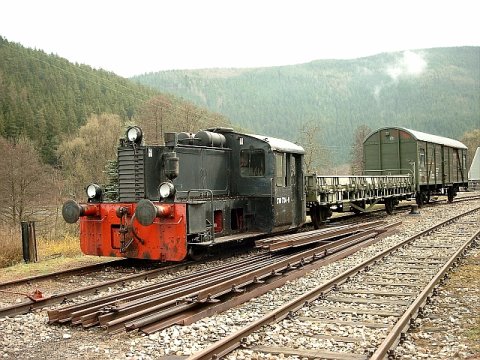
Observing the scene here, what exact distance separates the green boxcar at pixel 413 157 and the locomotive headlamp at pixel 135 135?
56.2ft

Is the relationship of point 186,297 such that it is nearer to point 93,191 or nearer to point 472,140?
point 93,191

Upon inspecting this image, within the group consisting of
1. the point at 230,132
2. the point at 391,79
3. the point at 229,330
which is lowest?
the point at 229,330

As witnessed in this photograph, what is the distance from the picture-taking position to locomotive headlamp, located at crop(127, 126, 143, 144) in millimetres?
10492

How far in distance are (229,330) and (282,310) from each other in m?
0.84

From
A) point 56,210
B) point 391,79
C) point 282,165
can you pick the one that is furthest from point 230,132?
point 391,79

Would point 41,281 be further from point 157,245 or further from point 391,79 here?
point 391,79

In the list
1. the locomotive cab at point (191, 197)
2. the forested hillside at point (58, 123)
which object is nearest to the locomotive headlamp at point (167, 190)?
the locomotive cab at point (191, 197)

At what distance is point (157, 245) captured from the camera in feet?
31.1

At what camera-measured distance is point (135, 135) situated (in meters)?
10.5

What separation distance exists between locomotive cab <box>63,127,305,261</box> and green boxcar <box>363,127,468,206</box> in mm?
12944

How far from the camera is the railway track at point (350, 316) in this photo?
197 inches

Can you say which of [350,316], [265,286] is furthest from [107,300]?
[350,316]

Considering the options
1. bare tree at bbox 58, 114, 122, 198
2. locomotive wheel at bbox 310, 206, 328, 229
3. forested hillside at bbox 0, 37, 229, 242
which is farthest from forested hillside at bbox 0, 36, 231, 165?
locomotive wheel at bbox 310, 206, 328, 229

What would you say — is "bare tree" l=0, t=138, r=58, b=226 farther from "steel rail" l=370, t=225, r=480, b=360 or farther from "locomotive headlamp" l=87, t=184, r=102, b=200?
"steel rail" l=370, t=225, r=480, b=360
